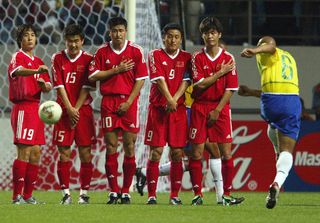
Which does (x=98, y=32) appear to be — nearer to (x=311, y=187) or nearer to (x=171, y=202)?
(x=311, y=187)

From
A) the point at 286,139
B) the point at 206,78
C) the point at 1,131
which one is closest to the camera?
the point at 286,139

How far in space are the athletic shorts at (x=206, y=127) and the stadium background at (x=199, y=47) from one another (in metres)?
3.19

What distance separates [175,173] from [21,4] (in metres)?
6.05

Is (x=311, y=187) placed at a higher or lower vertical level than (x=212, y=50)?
lower

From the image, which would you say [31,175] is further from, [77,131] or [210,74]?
[210,74]

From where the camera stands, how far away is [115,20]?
34.4 feet

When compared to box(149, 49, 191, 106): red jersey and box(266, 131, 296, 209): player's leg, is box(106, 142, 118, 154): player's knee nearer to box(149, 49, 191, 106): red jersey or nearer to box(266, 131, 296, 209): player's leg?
box(149, 49, 191, 106): red jersey

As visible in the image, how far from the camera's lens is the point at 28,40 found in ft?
35.2

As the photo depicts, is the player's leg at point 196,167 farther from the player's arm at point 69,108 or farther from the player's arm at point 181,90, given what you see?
the player's arm at point 69,108

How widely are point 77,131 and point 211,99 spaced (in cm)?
136

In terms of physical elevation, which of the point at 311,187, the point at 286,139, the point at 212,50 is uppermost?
the point at 212,50

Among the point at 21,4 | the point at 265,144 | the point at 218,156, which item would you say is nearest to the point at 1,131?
the point at 21,4

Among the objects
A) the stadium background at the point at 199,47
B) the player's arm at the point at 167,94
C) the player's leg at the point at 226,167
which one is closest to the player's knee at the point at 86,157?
the player's arm at the point at 167,94

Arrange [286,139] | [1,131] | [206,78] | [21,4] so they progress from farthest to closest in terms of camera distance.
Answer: [21,4]
[1,131]
[206,78]
[286,139]
